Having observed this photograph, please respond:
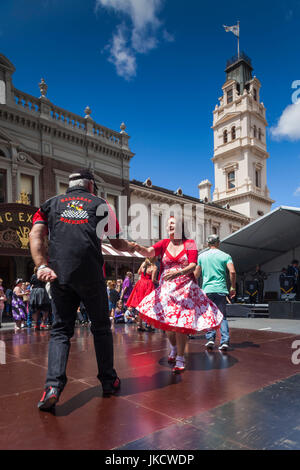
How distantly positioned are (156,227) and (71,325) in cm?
2519

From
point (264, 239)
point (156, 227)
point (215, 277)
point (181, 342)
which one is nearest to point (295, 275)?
point (264, 239)

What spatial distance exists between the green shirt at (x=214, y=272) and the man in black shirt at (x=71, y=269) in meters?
2.74

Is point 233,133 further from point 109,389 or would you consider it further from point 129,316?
point 109,389

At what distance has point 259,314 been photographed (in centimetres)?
1149

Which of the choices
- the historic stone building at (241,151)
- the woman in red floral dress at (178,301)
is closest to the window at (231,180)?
the historic stone building at (241,151)

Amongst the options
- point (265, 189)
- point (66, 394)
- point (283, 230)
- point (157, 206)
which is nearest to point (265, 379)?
point (66, 394)

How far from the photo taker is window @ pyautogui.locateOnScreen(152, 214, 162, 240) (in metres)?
27.4

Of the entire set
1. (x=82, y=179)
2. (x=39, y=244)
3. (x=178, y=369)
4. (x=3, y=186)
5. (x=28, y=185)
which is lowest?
(x=178, y=369)

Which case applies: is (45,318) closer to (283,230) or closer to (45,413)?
(45,413)

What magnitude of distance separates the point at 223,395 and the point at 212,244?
118 inches

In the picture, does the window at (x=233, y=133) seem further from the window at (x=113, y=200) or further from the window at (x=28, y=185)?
the window at (x=28, y=185)

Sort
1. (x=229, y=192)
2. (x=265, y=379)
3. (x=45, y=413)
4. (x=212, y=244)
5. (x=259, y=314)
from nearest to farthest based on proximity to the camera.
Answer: (x=45, y=413) → (x=265, y=379) → (x=212, y=244) → (x=259, y=314) → (x=229, y=192)

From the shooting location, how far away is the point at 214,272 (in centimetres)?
530
